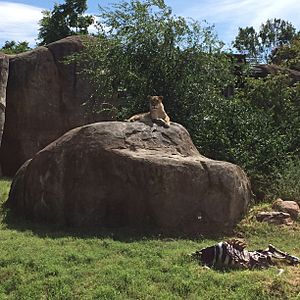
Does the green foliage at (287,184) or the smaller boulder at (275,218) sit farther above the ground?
the green foliage at (287,184)

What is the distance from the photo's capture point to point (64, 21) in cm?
2692

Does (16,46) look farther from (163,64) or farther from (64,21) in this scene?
(163,64)

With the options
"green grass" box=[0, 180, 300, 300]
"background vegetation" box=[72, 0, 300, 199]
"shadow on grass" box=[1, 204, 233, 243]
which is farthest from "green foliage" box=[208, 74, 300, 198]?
"green grass" box=[0, 180, 300, 300]

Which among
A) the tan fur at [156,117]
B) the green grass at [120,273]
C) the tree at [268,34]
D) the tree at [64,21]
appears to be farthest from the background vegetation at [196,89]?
the tree at [268,34]

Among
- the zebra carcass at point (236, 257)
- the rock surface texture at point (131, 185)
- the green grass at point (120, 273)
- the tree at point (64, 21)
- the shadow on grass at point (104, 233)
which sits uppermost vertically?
the tree at point (64, 21)

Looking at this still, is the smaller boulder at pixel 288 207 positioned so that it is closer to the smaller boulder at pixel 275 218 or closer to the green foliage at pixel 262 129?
the smaller boulder at pixel 275 218

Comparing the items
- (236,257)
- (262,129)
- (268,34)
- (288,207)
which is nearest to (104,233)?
(236,257)

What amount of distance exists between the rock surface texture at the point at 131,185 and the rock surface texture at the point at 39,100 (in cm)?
616

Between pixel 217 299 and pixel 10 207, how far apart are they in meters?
4.85

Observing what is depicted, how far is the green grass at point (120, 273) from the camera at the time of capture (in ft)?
18.2

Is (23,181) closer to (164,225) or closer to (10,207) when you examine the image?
(10,207)

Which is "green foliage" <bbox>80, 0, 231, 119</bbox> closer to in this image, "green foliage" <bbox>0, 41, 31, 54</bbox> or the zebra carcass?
the zebra carcass

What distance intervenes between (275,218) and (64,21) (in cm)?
2063

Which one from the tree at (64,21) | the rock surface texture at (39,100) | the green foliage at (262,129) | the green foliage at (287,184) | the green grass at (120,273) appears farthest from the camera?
the tree at (64,21)
